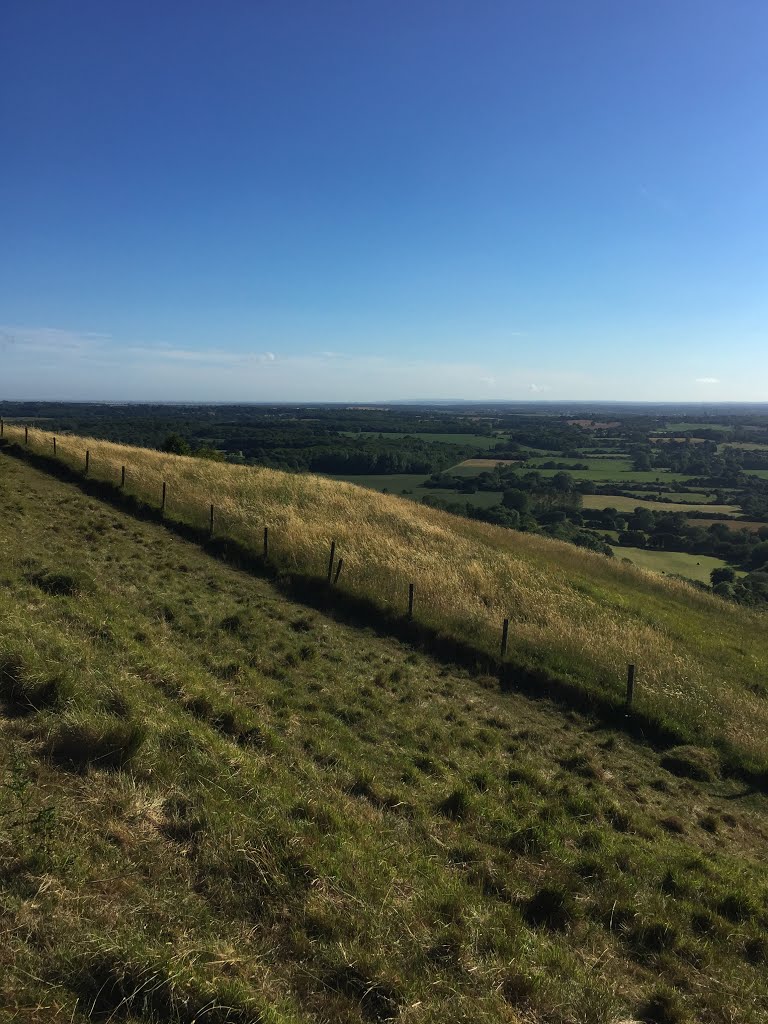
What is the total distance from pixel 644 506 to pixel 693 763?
204ft

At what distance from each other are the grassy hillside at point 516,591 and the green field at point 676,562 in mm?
13169

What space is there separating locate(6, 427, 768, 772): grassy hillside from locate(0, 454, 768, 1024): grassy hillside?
2141mm

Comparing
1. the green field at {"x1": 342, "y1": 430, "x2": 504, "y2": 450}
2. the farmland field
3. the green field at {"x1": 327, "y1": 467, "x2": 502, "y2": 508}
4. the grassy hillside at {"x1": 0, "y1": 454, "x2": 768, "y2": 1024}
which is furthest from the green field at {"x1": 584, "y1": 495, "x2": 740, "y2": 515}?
the grassy hillside at {"x1": 0, "y1": 454, "x2": 768, "y2": 1024}

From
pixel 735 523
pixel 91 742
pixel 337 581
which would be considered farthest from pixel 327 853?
pixel 735 523

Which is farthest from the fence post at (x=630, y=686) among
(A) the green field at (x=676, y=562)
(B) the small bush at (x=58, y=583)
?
(A) the green field at (x=676, y=562)

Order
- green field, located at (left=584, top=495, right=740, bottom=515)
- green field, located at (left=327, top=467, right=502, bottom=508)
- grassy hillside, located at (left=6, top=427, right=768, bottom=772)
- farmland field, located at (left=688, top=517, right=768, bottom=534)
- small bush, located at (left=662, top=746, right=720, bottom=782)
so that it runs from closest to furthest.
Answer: small bush, located at (left=662, top=746, right=720, bottom=782) < grassy hillside, located at (left=6, top=427, right=768, bottom=772) < farmland field, located at (left=688, top=517, right=768, bottom=534) < green field, located at (left=327, top=467, right=502, bottom=508) < green field, located at (left=584, top=495, right=740, bottom=515)

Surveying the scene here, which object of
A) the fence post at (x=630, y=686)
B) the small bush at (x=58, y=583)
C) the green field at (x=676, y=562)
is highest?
the small bush at (x=58, y=583)

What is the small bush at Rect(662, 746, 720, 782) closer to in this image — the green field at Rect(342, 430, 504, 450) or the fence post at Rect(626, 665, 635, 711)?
the fence post at Rect(626, 665, 635, 711)

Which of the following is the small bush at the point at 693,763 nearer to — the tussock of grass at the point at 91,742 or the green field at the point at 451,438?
the tussock of grass at the point at 91,742

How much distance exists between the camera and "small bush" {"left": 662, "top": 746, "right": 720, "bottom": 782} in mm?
9709

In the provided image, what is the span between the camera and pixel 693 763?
982 cm

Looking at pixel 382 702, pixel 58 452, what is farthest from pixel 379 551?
pixel 58 452

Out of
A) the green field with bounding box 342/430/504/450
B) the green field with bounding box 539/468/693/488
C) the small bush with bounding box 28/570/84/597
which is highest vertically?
the green field with bounding box 342/430/504/450

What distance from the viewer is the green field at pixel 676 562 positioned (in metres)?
39.0
